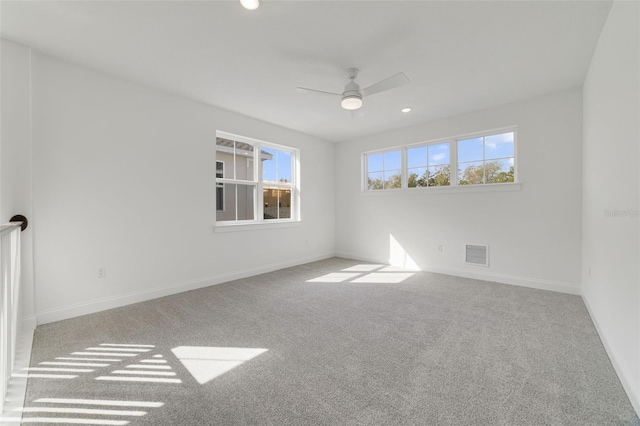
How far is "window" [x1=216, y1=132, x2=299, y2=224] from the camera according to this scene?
13.9ft

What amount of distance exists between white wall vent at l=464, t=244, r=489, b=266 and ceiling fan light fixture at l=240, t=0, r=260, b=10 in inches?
164

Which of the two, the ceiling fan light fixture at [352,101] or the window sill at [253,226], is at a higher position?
the ceiling fan light fixture at [352,101]

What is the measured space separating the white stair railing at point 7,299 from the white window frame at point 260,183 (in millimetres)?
2059

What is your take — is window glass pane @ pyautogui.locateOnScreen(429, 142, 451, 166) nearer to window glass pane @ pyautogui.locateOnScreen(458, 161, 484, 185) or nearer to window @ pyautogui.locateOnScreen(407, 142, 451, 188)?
window @ pyautogui.locateOnScreen(407, 142, 451, 188)

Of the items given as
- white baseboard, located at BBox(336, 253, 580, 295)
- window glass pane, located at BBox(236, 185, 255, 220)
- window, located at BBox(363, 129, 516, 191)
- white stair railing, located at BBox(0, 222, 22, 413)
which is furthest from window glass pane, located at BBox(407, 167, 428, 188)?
white stair railing, located at BBox(0, 222, 22, 413)

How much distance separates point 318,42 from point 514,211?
137 inches

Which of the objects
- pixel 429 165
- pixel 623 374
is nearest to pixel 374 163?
pixel 429 165

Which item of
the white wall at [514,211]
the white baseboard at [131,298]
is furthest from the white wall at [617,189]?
the white baseboard at [131,298]

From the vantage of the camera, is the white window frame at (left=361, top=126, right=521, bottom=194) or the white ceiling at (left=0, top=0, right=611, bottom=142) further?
the white window frame at (left=361, top=126, right=521, bottom=194)

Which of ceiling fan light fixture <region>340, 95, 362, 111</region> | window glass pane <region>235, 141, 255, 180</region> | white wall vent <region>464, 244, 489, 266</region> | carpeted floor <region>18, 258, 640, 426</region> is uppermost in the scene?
ceiling fan light fixture <region>340, 95, 362, 111</region>

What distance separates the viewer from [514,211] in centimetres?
389

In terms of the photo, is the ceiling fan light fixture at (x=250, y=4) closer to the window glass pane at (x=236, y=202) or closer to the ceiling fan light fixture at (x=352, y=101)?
the ceiling fan light fixture at (x=352, y=101)

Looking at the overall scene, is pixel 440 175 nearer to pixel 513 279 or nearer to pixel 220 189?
pixel 513 279

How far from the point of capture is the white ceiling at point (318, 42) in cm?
204
